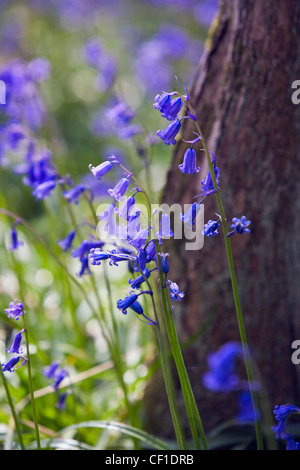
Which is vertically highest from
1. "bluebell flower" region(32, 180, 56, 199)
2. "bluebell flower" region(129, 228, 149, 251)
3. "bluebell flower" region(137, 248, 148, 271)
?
"bluebell flower" region(32, 180, 56, 199)

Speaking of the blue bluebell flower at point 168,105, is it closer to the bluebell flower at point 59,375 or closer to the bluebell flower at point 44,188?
the bluebell flower at point 44,188

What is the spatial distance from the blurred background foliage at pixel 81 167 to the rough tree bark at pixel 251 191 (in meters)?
0.48

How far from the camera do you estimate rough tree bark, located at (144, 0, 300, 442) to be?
261cm

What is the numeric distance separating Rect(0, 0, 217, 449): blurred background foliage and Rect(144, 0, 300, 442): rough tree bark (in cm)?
48

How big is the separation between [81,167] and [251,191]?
507cm

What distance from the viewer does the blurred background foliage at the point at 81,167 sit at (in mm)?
3477

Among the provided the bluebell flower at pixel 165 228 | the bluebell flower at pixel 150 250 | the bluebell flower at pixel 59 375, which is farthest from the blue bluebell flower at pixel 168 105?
the bluebell flower at pixel 59 375

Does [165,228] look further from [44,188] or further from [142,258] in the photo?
[44,188]

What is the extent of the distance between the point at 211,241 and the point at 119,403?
1333mm

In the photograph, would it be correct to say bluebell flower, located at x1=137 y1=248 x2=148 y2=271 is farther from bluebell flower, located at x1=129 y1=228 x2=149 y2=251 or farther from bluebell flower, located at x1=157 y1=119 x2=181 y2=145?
bluebell flower, located at x1=157 y1=119 x2=181 y2=145

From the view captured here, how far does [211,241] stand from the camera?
9.76 feet

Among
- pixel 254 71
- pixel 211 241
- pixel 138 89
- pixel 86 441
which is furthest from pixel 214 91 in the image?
pixel 138 89

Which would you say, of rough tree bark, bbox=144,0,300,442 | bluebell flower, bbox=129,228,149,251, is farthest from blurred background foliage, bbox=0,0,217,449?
bluebell flower, bbox=129,228,149,251

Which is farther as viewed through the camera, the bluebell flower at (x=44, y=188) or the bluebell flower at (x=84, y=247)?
the bluebell flower at (x=44, y=188)
